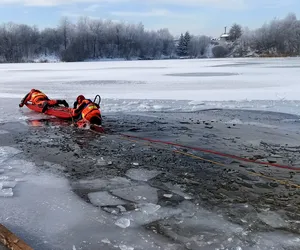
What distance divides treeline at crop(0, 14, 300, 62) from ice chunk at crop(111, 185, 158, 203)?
6808 centimetres

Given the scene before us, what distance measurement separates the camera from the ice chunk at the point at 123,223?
9.77 ft

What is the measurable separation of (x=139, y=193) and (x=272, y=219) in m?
1.35

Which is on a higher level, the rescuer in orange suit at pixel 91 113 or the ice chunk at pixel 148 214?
the rescuer in orange suit at pixel 91 113

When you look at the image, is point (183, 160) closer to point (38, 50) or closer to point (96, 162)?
point (96, 162)

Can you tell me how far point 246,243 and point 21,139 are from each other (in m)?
4.60

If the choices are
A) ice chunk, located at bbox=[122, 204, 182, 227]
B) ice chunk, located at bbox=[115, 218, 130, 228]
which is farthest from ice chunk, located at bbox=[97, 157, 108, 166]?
ice chunk, located at bbox=[115, 218, 130, 228]

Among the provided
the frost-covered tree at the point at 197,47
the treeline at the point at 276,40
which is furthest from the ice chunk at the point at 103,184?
the frost-covered tree at the point at 197,47

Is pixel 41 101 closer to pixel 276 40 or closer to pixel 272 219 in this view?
pixel 272 219

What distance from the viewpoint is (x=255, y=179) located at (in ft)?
13.6

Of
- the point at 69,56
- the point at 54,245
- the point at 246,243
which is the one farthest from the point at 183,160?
the point at 69,56

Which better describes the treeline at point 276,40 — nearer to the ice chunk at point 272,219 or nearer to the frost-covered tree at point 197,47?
the frost-covered tree at point 197,47

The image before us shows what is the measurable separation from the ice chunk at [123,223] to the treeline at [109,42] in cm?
6886

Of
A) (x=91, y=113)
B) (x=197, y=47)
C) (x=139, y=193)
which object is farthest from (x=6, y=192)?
(x=197, y=47)

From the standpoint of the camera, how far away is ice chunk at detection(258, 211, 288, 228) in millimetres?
3036
